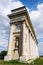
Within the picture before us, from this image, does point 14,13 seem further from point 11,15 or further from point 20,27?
point 20,27

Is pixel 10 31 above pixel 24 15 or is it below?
below

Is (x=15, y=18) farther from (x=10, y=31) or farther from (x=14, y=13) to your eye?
(x=10, y=31)

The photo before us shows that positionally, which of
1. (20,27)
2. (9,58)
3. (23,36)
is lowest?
(9,58)

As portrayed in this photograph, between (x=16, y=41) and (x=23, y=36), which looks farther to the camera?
(x=16, y=41)

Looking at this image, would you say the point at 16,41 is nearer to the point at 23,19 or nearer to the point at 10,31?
the point at 10,31

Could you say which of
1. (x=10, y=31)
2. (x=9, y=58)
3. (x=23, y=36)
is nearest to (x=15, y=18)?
(x=10, y=31)

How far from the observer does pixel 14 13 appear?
2162 cm

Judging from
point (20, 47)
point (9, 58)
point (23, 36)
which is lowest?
point (9, 58)

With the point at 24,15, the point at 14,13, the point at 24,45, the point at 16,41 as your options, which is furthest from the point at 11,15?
the point at 24,45

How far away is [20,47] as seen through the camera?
Result: 20.1 metres

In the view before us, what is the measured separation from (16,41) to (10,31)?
6.20 ft

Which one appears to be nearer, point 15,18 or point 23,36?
point 23,36

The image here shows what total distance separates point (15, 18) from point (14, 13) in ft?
2.69

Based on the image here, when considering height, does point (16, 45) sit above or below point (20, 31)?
below
